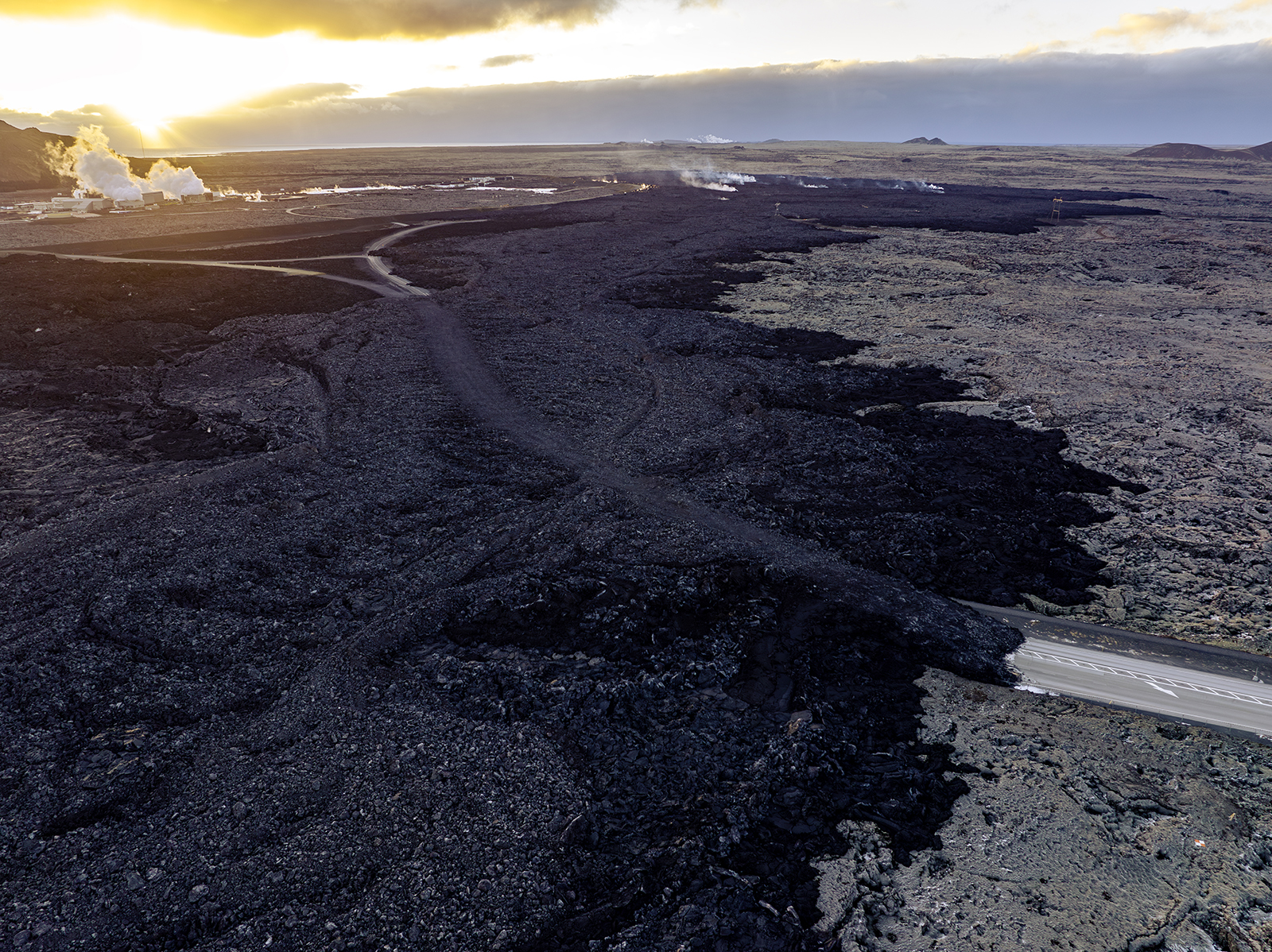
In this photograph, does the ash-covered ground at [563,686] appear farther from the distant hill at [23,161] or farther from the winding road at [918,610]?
the distant hill at [23,161]

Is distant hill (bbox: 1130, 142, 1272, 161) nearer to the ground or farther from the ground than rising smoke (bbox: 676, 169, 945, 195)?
farther from the ground

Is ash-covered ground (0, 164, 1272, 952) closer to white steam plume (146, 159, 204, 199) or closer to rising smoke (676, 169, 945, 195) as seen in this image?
white steam plume (146, 159, 204, 199)

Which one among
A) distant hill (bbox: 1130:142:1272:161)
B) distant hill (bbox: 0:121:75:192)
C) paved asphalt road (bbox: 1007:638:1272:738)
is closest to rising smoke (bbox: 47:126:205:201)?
distant hill (bbox: 0:121:75:192)

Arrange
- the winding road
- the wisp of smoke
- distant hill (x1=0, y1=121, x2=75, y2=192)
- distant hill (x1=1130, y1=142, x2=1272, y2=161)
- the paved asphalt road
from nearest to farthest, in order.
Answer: the paved asphalt road → the winding road → the wisp of smoke → distant hill (x1=0, y1=121, x2=75, y2=192) → distant hill (x1=1130, y1=142, x2=1272, y2=161)

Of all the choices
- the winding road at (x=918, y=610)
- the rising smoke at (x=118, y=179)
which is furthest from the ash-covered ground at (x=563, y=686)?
the rising smoke at (x=118, y=179)

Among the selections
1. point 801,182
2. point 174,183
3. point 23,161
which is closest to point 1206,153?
point 801,182

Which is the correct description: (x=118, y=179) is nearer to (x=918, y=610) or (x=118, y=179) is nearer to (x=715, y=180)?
(x=715, y=180)

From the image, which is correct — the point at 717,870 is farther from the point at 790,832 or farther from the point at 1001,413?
the point at 1001,413
